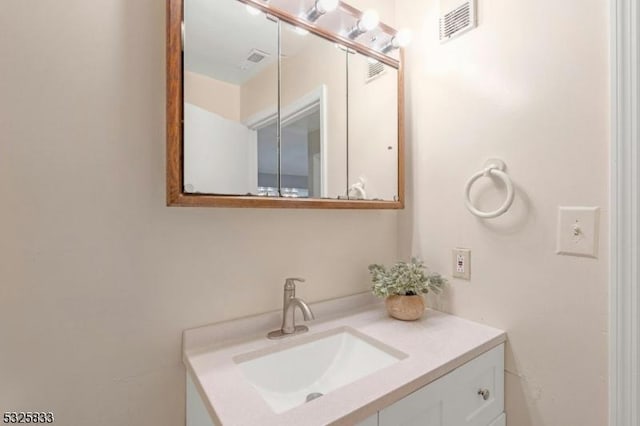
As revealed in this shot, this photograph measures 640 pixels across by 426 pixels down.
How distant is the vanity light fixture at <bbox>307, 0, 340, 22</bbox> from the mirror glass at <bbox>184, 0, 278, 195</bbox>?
0.50 ft

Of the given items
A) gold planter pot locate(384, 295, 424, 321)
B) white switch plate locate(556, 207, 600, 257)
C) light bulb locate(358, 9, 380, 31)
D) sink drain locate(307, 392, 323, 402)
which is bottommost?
sink drain locate(307, 392, 323, 402)

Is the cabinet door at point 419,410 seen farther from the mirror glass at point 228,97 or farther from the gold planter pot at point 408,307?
the mirror glass at point 228,97

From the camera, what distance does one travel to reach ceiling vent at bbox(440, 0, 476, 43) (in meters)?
1.09

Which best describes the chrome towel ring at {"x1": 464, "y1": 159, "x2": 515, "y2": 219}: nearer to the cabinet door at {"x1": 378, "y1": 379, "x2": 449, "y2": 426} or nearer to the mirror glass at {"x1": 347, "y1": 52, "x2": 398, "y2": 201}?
the mirror glass at {"x1": 347, "y1": 52, "x2": 398, "y2": 201}

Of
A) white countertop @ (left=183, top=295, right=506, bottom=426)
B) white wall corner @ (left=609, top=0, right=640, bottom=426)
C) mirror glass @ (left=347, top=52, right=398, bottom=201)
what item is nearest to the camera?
white countertop @ (left=183, top=295, right=506, bottom=426)

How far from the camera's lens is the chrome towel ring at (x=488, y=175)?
0.95 meters

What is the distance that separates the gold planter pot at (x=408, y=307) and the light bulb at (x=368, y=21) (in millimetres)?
1046

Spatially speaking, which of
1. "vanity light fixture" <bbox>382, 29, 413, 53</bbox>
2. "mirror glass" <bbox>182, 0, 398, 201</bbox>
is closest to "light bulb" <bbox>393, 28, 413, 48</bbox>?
"vanity light fixture" <bbox>382, 29, 413, 53</bbox>

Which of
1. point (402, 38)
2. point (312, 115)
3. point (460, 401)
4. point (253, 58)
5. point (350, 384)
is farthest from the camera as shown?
point (402, 38)

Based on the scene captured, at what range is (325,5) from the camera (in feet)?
3.30

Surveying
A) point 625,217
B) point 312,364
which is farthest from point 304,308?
point 625,217

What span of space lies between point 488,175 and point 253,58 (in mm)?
888

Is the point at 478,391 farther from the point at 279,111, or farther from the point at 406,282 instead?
the point at 279,111

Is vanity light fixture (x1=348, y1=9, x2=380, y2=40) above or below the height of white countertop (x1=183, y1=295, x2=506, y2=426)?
above
